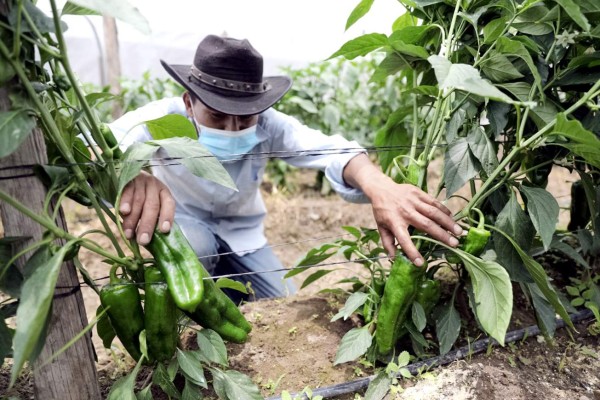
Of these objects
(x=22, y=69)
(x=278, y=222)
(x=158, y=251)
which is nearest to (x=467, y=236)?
(x=158, y=251)

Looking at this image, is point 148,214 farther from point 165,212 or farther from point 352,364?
point 352,364

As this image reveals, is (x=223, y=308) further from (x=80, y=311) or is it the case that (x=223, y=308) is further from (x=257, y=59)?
(x=257, y=59)

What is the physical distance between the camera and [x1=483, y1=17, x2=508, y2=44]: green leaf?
1360 mm

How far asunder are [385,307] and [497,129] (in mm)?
600

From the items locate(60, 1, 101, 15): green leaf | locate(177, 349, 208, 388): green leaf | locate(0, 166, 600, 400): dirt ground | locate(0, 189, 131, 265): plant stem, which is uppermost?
locate(60, 1, 101, 15): green leaf

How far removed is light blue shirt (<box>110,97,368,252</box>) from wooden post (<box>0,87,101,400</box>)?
2.41 feet

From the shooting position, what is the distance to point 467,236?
1363mm

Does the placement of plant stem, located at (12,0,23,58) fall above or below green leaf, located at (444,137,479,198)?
above

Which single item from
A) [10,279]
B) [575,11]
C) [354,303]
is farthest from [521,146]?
[10,279]

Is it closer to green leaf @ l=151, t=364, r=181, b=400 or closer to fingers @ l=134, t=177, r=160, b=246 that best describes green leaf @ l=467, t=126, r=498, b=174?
fingers @ l=134, t=177, r=160, b=246

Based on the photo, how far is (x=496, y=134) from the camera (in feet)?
4.80

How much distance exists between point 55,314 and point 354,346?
30.8 inches

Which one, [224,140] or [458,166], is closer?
[458,166]

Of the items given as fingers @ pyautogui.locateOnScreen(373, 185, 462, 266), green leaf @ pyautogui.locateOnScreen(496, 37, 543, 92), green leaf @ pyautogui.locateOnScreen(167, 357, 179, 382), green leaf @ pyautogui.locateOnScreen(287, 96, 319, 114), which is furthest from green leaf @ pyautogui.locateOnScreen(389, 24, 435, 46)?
green leaf @ pyautogui.locateOnScreen(287, 96, 319, 114)
